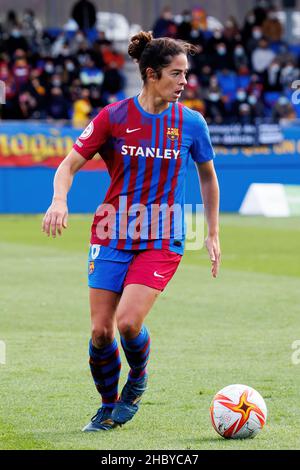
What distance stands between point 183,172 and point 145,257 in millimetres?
583

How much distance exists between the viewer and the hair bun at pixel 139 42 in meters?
6.66

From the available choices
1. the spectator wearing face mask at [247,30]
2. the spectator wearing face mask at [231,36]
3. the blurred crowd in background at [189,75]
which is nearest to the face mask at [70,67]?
the blurred crowd in background at [189,75]

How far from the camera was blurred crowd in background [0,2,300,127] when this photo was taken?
28.2m

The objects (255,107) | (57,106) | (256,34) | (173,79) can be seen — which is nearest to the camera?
(173,79)

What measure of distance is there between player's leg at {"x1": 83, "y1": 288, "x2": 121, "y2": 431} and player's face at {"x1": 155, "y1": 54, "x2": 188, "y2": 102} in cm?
125

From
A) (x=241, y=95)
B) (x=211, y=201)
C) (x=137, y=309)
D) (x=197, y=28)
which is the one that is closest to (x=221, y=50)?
(x=197, y=28)

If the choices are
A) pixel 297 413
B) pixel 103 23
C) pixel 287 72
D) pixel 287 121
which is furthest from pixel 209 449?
pixel 103 23

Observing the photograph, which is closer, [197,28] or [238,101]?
[238,101]
